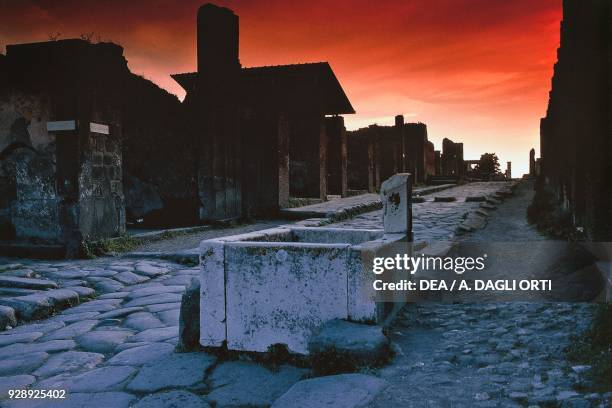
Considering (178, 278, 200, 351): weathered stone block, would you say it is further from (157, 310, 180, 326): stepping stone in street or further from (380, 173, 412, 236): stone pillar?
(380, 173, 412, 236): stone pillar

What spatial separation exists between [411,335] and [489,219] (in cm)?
853

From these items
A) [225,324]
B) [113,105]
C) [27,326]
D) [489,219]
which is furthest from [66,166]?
[489,219]

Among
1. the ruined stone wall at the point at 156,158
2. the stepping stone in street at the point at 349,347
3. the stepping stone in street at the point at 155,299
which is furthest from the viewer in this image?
the ruined stone wall at the point at 156,158

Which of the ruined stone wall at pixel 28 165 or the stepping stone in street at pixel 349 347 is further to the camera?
the ruined stone wall at pixel 28 165

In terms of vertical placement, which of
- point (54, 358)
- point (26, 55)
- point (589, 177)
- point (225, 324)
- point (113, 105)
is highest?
point (26, 55)

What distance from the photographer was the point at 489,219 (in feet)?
37.3

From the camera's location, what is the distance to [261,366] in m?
3.14

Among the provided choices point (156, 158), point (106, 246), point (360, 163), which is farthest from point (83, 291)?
point (360, 163)

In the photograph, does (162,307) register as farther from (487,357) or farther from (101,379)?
(487,357)

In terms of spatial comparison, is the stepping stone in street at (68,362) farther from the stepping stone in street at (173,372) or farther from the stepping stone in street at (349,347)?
the stepping stone in street at (349,347)

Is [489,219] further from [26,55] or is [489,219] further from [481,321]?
[26,55]

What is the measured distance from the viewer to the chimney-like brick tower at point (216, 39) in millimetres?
11328

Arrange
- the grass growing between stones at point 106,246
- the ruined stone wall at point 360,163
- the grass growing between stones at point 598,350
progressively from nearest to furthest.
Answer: the grass growing between stones at point 598,350 < the grass growing between stones at point 106,246 < the ruined stone wall at point 360,163

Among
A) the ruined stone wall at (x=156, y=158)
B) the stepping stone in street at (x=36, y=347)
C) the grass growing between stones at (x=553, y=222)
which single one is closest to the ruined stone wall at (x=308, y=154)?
the ruined stone wall at (x=156, y=158)
